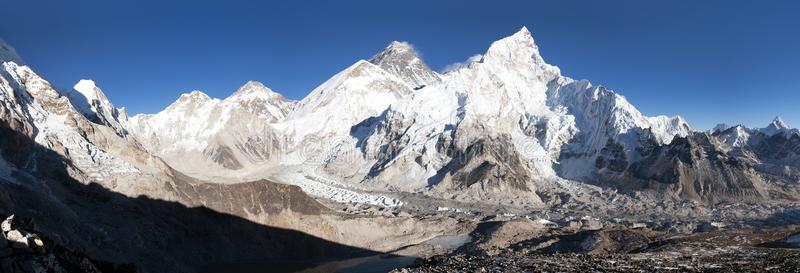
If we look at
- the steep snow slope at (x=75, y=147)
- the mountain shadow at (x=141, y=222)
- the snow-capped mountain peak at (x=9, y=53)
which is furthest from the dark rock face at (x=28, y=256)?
the snow-capped mountain peak at (x=9, y=53)

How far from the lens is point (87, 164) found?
89.0 metres

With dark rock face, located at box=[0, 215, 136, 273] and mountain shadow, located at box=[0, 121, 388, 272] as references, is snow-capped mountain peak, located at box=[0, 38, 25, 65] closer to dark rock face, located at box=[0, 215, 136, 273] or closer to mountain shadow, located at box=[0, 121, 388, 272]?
mountain shadow, located at box=[0, 121, 388, 272]

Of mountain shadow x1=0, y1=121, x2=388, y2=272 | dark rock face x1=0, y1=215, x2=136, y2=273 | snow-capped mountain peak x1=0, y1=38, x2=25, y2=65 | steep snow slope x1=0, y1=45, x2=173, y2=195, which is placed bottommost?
dark rock face x1=0, y1=215, x2=136, y2=273

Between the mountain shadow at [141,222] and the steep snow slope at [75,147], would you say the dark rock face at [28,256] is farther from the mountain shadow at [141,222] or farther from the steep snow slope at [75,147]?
the steep snow slope at [75,147]

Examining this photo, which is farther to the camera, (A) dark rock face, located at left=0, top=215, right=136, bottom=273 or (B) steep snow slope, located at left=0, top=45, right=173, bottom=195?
(B) steep snow slope, located at left=0, top=45, right=173, bottom=195

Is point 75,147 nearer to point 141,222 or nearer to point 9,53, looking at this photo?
point 141,222

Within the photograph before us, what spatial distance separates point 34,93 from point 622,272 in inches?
4958

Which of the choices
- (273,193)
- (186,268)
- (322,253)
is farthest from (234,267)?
(273,193)

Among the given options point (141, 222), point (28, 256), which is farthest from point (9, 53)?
point (28, 256)

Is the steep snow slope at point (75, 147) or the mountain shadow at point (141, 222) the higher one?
the steep snow slope at point (75, 147)

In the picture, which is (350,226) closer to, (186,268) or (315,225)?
(315,225)

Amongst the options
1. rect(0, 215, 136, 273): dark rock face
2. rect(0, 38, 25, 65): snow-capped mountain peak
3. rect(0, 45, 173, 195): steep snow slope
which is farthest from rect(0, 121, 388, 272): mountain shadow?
rect(0, 38, 25, 65): snow-capped mountain peak

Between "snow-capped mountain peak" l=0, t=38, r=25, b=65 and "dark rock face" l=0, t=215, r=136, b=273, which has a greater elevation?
"snow-capped mountain peak" l=0, t=38, r=25, b=65

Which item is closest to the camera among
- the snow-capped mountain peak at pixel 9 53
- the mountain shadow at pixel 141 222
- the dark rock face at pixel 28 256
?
the dark rock face at pixel 28 256
